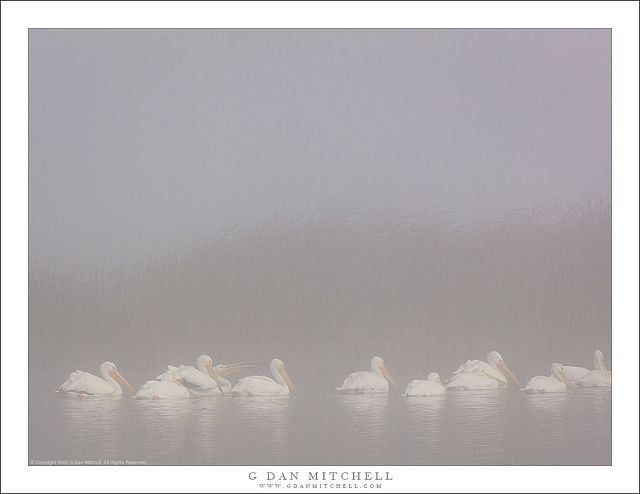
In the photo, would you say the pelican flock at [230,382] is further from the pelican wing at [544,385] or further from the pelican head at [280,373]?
the pelican wing at [544,385]

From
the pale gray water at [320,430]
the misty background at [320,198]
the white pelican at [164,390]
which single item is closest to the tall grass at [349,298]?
the misty background at [320,198]

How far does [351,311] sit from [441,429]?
1115 mm

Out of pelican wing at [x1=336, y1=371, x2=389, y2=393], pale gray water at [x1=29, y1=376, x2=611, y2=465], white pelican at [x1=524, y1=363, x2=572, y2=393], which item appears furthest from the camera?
white pelican at [x1=524, y1=363, x2=572, y2=393]

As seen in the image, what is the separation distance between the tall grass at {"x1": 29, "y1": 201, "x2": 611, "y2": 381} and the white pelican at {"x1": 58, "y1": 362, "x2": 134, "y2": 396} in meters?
0.08

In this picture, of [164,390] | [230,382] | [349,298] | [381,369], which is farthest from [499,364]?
[164,390]

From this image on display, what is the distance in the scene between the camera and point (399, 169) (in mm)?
7914

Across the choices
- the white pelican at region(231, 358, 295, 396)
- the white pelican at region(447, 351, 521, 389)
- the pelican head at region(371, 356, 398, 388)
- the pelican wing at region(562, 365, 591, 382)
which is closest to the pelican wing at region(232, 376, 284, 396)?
the white pelican at region(231, 358, 295, 396)

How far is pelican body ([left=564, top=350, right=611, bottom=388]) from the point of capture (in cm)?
783

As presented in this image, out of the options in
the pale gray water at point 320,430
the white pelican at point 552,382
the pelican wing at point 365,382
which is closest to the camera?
the pale gray water at point 320,430

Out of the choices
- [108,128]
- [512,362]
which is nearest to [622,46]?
[512,362]

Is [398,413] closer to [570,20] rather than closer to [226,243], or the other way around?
[226,243]

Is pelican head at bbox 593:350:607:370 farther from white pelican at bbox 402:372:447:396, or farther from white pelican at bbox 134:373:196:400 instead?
white pelican at bbox 134:373:196:400

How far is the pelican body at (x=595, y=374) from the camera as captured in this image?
783 centimetres

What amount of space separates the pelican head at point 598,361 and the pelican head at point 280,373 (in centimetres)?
232
